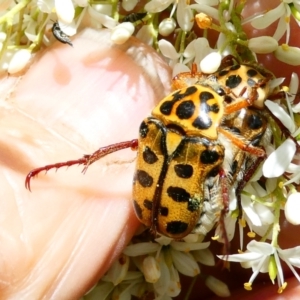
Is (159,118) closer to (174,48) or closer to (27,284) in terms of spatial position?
(174,48)

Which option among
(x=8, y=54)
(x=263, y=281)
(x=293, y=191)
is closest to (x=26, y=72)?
(x=8, y=54)

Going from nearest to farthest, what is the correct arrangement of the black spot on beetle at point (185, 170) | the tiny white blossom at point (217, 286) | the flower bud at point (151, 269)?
the black spot on beetle at point (185, 170), the flower bud at point (151, 269), the tiny white blossom at point (217, 286)

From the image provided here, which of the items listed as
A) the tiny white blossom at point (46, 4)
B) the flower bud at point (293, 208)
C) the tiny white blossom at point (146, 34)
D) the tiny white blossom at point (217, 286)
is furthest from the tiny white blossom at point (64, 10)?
the tiny white blossom at point (217, 286)

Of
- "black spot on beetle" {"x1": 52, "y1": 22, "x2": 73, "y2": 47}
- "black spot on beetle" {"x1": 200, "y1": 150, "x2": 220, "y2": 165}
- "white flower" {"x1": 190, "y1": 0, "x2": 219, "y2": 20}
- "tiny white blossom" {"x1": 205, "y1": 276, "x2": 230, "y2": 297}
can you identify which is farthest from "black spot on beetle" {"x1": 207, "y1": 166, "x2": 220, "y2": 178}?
"tiny white blossom" {"x1": 205, "y1": 276, "x2": 230, "y2": 297}

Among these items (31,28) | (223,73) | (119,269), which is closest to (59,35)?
(31,28)

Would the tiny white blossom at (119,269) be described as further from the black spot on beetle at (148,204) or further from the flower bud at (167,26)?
the flower bud at (167,26)

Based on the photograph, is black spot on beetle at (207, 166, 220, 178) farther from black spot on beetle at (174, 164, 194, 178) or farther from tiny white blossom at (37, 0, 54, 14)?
tiny white blossom at (37, 0, 54, 14)

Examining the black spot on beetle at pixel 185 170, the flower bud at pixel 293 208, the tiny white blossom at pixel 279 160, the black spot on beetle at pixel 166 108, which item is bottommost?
the flower bud at pixel 293 208

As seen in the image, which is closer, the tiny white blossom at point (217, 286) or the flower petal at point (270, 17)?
the flower petal at point (270, 17)
